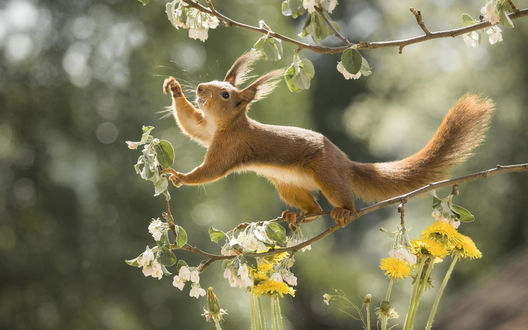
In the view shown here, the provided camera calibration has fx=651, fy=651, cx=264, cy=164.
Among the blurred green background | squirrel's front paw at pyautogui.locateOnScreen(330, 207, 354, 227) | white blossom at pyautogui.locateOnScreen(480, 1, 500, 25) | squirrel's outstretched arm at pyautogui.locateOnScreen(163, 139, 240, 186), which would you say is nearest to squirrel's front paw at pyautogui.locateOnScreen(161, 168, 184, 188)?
squirrel's outstretched arm at pyautogui.locateOnScreen(163, 139, 240, 186)

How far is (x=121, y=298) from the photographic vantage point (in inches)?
181

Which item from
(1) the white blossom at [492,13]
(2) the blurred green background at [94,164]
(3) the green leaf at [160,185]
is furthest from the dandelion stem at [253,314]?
(2) the blurred green background at [94,164]

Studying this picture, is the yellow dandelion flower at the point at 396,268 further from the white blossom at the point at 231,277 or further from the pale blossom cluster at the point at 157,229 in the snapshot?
the pale blossom cluster at the point at 157,229

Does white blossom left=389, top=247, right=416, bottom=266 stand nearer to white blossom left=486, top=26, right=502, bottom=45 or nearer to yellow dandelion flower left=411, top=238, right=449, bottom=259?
yellow dandelion flower left=411, top=238, right=449, bottom=259

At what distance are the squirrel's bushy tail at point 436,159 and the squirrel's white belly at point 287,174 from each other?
124mm

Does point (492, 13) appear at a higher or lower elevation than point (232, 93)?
lower

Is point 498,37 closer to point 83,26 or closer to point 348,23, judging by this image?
point 83,26

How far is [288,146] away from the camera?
142 centimetres

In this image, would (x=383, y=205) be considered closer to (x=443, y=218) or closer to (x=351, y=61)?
(x=443, y=218)

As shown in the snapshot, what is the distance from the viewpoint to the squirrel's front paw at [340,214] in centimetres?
129

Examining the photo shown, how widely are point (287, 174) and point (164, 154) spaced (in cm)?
42

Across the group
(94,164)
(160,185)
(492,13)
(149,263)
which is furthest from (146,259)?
(94,164)

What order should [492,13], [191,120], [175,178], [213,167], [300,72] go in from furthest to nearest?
1. [191,120]
2. [213,167]
3. [175,178]
4. [300,72]
5. [492,13]

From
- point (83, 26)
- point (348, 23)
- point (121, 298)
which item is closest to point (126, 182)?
point (121, 298)
